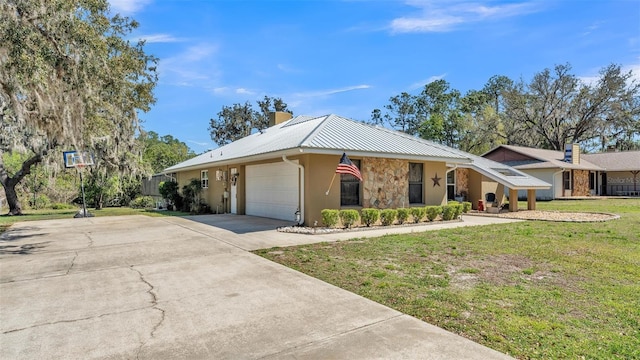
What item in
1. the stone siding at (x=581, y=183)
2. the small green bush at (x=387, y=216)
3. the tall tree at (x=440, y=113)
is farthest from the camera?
the tall tree at (x=440, y=113)

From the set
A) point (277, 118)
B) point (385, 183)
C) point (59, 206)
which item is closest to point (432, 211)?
point (385, 183)

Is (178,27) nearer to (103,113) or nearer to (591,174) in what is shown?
(103,113)

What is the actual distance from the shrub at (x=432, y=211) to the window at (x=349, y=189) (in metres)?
2.67

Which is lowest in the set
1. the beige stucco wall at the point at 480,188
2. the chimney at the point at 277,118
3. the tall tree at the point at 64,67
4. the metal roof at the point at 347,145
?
the beige stucco wall at the point at 480,188

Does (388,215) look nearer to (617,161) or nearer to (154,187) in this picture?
(154,187)

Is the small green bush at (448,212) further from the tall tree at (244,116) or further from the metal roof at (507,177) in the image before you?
the tall tree at (244,116)

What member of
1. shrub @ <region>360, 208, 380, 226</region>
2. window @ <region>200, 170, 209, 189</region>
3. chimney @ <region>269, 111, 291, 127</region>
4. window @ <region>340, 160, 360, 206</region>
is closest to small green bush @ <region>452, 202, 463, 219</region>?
shrub @ <region>360, 208, 380, 226</region>

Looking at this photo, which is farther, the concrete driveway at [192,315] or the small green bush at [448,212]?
the small green bush at [448,212]

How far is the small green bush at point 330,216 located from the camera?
10.4 meters

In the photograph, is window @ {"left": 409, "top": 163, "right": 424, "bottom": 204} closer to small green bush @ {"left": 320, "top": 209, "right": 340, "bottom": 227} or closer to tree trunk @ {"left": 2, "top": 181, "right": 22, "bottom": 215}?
small green bush @ {"left": 320, "top": 209, "right": 340, "bottom": 227}

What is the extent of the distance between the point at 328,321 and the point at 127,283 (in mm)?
3230

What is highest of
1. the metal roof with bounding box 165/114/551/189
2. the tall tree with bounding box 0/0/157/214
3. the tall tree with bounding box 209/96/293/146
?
the tall tree with bounding box 209/96/293/146

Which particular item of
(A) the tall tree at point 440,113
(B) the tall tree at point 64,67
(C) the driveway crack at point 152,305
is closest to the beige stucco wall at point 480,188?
(B) the tall tree at point 64,67

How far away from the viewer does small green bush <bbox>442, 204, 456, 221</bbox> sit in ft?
43.2
